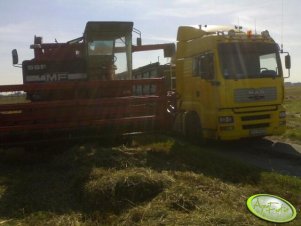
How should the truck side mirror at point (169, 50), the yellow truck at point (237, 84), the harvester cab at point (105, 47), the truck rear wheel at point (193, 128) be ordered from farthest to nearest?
the truck side mirror at point (169, 50) < the harvester cab at point (105, 47) < the truck rear wheel at point (193, 128) < the yellow truck at point (237, 84)

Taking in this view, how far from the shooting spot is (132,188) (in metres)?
6.05

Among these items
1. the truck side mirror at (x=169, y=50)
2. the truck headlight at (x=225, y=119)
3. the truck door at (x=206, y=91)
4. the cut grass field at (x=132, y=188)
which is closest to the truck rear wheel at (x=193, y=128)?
the truck door at (x=206, y=91)

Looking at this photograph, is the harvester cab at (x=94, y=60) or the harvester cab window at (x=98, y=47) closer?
the harvester cab at (x=94, y=60)

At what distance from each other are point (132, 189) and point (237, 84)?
17.6 feet

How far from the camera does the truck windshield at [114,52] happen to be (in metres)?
12.1

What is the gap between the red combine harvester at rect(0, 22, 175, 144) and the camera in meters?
8.83

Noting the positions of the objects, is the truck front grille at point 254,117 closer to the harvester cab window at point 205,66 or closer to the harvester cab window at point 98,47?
the harvester cab window at point 205,66

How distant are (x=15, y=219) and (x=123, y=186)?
5.09 feet

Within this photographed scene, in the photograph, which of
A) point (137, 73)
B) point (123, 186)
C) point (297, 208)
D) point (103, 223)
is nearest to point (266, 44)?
point (297, 208)

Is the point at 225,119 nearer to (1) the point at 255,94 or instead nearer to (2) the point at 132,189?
(1) the point at 255,94

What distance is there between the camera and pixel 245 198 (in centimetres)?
611

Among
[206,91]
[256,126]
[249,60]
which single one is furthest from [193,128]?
[249,60]

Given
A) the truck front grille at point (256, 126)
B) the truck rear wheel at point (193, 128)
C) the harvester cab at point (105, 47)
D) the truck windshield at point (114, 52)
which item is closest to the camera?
the truck front grille at point (256, 126)

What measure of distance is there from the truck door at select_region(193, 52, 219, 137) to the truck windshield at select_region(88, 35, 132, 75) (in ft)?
7.05
